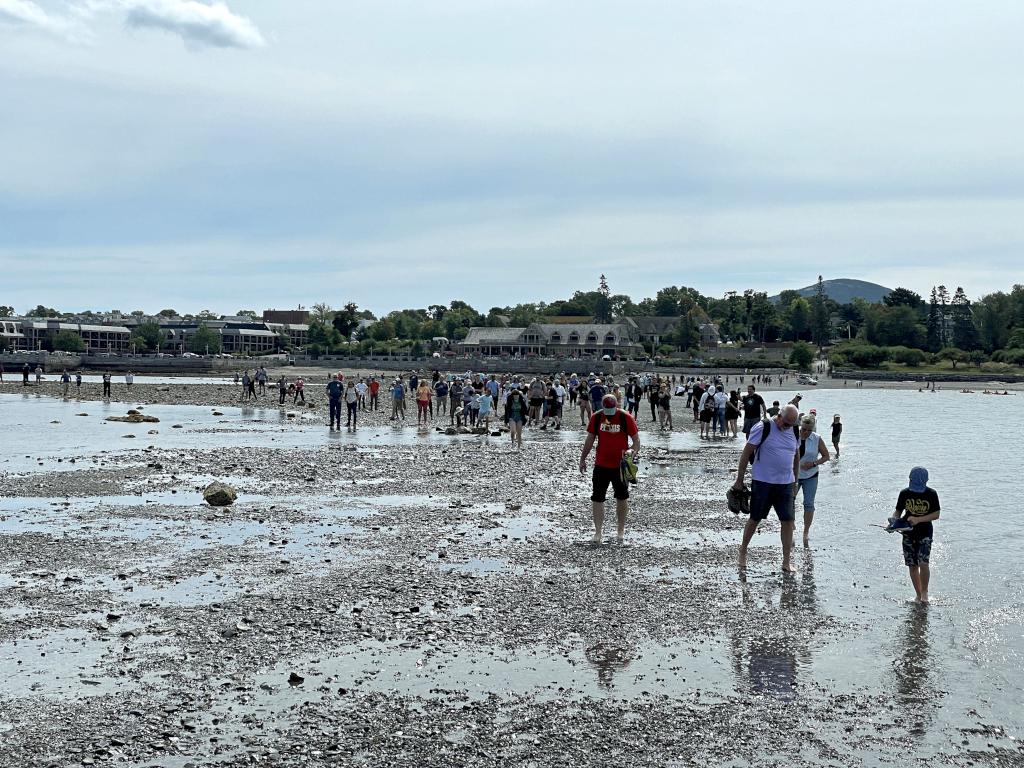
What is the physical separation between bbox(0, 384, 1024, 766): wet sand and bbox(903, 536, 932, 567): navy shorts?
3.25 feet

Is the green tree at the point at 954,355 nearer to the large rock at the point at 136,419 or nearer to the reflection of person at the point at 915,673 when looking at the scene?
the large rock at the point at 136,419

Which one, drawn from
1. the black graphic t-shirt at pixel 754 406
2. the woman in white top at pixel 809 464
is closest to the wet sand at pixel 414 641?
the woman in white top at pixel 809 464

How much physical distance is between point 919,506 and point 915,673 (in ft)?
7.27

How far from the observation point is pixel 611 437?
42.0ft

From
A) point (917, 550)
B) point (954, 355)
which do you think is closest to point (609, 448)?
point (917, 550)

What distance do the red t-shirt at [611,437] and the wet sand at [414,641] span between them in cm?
114

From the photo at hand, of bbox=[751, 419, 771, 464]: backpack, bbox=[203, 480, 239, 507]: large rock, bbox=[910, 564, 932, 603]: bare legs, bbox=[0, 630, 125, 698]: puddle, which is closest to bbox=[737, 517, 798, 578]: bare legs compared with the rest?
bbox=[751, 419, 771, 464]: backpack

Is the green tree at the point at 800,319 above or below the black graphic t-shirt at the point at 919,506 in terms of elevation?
above

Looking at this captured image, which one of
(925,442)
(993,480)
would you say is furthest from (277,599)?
(925,442)

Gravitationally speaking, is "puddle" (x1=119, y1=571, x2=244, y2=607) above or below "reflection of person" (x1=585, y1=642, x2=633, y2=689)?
above

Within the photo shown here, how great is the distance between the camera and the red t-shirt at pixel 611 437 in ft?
41.8

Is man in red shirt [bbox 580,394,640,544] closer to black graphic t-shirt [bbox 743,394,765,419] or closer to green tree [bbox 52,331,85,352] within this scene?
black graphic t-shirt [bbox 743,394,765,419]

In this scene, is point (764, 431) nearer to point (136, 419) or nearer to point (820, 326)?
point (136, 419)

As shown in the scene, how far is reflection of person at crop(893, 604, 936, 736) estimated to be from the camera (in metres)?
6.96
